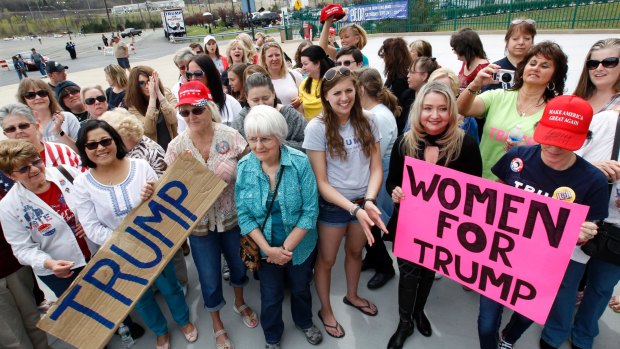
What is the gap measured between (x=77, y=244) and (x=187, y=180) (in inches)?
40.4

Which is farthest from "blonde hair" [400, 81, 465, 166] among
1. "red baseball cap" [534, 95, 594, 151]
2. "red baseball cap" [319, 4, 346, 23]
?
"red baseball cap" [319, 4, 346, 23]

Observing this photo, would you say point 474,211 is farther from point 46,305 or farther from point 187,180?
point 46,305

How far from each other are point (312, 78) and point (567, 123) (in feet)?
8.90

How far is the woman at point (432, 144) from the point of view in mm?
2273

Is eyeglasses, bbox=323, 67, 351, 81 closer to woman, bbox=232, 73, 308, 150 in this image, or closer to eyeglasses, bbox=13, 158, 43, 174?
A: woman, bbox=232, 73, 308, 150

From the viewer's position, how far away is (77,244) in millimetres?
2621

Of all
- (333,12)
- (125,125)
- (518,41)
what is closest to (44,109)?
(125,125)

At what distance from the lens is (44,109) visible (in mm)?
3682

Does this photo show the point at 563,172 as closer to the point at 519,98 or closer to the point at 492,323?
the point at 519,98

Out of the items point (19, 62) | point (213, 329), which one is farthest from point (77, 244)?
point (19, 62)

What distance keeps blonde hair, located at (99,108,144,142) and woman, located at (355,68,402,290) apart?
202cm

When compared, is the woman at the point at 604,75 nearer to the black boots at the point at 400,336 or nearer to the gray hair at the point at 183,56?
the black boots at the point at 400,336

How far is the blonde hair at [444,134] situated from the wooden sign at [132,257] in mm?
1398

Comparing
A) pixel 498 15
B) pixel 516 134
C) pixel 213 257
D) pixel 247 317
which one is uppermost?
pixel 498 15
